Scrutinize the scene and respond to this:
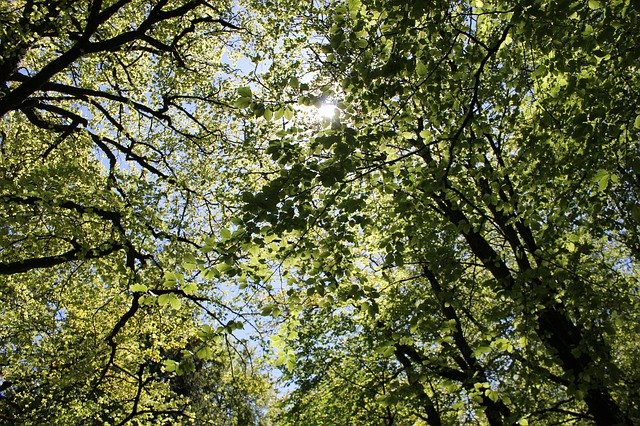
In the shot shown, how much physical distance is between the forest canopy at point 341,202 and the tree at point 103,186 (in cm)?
8

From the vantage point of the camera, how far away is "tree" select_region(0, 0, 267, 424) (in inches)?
376

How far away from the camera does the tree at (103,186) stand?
9.54m

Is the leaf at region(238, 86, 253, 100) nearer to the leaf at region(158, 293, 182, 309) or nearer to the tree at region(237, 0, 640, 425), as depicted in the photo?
the tree at region(237, 0, 640, 425)

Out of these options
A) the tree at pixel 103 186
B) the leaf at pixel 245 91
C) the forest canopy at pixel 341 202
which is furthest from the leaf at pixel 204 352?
the tree at pixel 103 186

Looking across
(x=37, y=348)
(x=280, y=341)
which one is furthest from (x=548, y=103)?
(x=37, y=348)

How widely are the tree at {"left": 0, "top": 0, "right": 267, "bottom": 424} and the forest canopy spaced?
8cm

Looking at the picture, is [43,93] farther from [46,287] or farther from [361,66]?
[361,66]

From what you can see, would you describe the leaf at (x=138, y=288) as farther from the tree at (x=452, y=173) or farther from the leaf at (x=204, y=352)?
the tree at (x=452, y=173)

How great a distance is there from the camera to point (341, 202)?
18.5ft

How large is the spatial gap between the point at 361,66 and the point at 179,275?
8.03 feet

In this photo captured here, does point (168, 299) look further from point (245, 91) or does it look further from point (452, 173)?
point (452, 173)

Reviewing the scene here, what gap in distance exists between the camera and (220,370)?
87.1 feet

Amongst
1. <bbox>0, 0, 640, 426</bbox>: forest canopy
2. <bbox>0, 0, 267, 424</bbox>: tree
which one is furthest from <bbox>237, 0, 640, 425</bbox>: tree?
<bbox>0, 0, 267, 424</bbox>: tree

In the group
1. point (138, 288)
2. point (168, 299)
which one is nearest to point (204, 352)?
point (168, 299)
